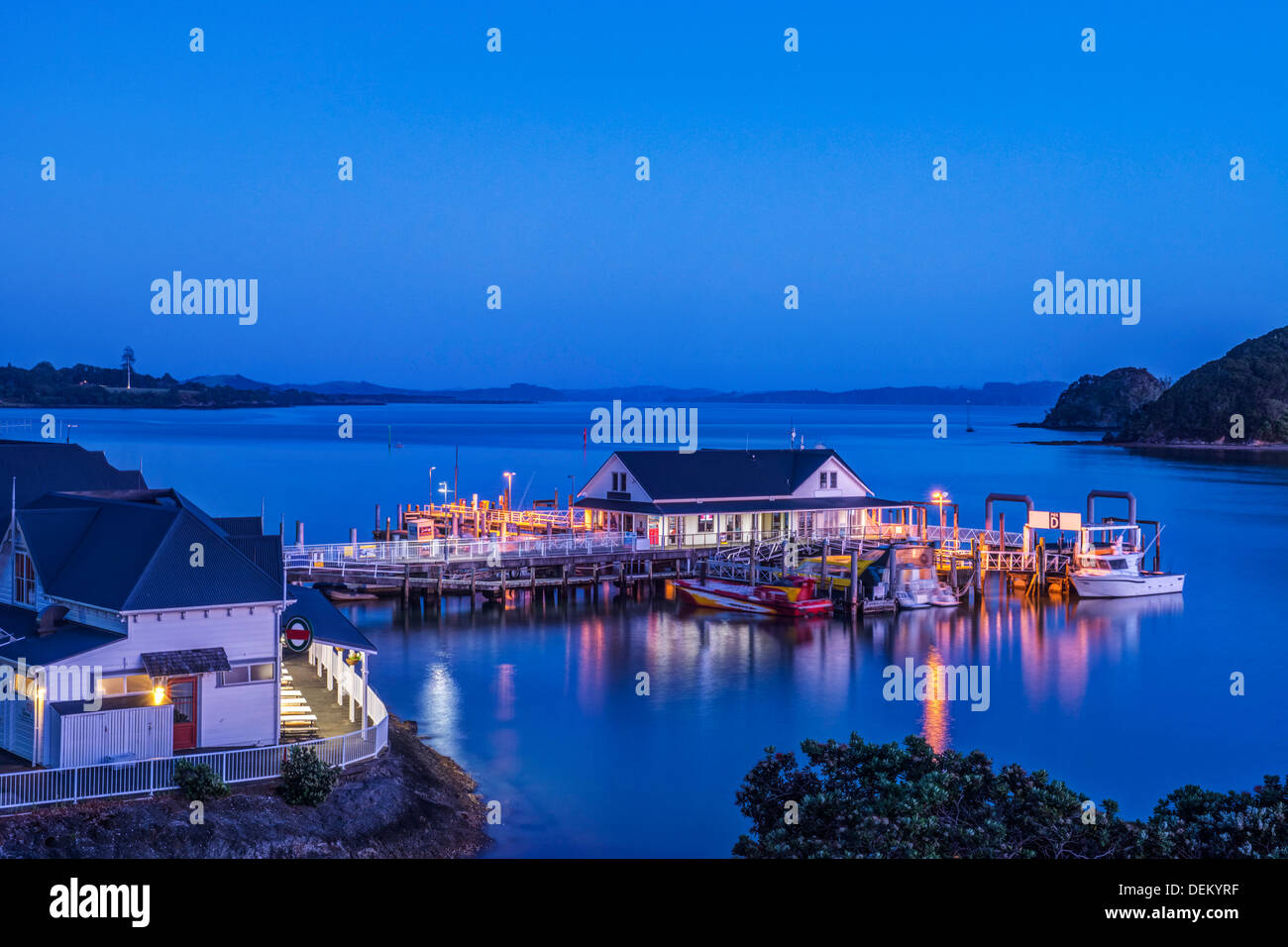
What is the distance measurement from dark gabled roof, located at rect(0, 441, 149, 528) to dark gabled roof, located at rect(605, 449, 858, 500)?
32.5 meters

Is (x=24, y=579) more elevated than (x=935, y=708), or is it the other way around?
(x=24, y=579)

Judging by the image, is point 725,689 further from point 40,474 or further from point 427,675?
point 40,474

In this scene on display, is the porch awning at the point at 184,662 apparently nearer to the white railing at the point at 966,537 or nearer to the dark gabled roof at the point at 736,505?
the dark gabled roof at the point at 736,505

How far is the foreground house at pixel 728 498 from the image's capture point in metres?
65.1

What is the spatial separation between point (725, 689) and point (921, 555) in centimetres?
2059

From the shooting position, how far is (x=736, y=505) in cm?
6619

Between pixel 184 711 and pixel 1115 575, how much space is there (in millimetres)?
49619

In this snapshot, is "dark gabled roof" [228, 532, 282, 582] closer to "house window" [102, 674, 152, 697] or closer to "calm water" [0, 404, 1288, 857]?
"house window" [102, 674, 152, 697]

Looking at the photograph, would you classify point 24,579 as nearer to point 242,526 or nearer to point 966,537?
point 242,526

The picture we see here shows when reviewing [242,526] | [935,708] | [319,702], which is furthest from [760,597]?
[319,702]

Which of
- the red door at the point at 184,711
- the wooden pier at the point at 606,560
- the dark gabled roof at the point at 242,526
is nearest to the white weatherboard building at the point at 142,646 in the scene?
the red door at the point at 184,711

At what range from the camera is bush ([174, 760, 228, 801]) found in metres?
22.0

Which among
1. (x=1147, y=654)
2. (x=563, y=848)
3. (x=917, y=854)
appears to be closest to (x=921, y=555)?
(x=1147, y=654)
